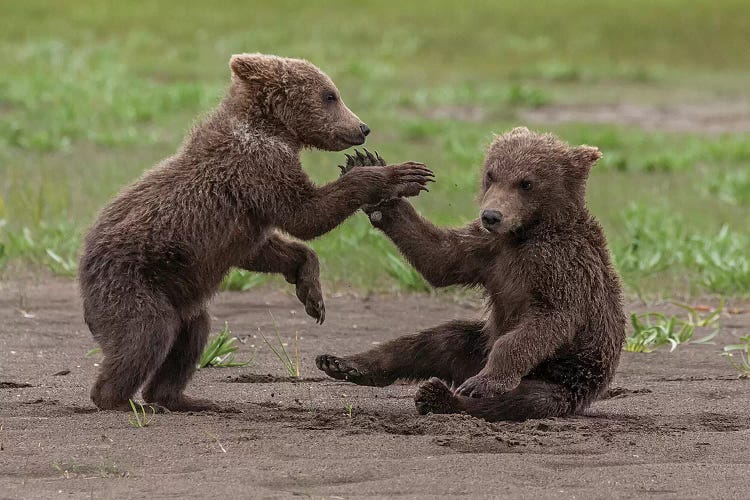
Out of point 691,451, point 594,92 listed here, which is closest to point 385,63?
point 594,92

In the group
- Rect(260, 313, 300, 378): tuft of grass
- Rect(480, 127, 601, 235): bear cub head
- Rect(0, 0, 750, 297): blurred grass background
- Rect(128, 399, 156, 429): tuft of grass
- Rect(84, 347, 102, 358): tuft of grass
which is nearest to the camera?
Rect(128, 399, 156, 429): tuft of grass

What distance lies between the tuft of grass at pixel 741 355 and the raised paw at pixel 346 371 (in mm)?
2215

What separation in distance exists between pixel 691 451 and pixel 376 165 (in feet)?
7.61

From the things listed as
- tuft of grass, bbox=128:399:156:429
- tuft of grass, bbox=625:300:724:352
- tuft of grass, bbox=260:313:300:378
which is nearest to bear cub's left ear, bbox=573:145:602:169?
tuft of grass, bbox=625:300:724:352

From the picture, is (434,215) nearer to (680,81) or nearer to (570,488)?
(570,488)

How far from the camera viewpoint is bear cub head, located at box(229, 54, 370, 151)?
692 cm

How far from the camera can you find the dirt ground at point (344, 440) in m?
5.04

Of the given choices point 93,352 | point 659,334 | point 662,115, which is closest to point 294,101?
point 93,352

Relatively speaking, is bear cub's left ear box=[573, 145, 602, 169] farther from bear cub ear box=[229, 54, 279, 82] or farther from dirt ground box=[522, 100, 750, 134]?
dirt ground box=[522, 100, 750, 134]

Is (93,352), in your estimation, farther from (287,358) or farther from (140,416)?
(140,416)

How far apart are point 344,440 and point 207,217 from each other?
1.46 m

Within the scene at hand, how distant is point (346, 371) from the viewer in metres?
6.68

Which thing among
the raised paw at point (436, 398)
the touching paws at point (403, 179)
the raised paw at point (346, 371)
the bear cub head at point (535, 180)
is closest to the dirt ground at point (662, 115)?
the bear cub head at point (535, 180)

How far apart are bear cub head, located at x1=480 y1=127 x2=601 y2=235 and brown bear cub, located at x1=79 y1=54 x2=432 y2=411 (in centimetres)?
39
